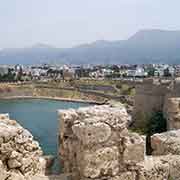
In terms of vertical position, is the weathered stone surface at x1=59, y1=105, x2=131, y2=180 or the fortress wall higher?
the weathered stone surface at x1=59, y1=105, x2=131, y2=180

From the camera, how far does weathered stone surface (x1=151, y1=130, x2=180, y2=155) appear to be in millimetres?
6574

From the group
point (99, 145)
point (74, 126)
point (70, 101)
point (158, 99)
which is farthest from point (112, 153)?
point (70, 101)

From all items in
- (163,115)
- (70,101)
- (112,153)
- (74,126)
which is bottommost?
(70,101)

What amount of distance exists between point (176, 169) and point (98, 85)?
7636cm

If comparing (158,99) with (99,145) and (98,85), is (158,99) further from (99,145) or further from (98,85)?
(98,85)

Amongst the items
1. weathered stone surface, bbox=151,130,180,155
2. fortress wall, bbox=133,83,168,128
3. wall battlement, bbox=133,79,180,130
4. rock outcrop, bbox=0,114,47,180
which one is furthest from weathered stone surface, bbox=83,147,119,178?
fortress wall, bbox=133,83,168,128

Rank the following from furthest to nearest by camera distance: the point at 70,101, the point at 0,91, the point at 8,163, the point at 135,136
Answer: the point at 0,91, the point at 70,101, the point at 135,136, the point at 8,163

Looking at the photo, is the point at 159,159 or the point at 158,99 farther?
the point at 158,99

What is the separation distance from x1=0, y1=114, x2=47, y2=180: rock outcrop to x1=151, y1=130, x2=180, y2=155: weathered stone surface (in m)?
2.23

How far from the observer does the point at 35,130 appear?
119 ft

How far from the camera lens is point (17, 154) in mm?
5070

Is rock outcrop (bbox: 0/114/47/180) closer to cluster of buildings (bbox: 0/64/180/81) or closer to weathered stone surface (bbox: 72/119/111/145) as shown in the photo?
weathered stone surface (bbox: 72/119/111/145)

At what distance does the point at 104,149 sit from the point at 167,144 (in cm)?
146

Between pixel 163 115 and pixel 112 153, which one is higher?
pixel 112 153
